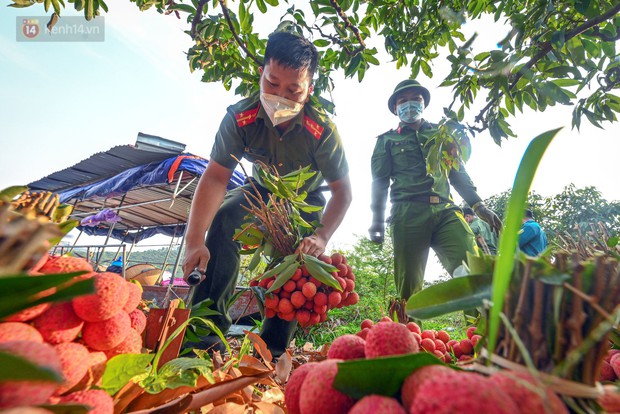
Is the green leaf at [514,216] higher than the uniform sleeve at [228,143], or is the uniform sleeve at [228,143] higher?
the uniform sleeve at [228,143]

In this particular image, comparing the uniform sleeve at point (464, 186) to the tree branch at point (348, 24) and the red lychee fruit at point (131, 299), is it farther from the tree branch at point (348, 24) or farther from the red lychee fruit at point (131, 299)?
the red lychee fruit at point (131, 299)

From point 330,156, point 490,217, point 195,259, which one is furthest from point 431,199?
point 195,259

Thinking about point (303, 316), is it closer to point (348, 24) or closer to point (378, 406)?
point (378, 406)

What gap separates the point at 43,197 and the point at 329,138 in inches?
67.1

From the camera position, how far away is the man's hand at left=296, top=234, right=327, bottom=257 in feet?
4.87

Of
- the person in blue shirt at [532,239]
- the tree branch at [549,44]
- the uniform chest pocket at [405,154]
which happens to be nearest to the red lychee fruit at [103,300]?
the tree branch at [549,44]

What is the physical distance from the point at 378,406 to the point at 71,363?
37cm

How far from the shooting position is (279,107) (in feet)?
6.37

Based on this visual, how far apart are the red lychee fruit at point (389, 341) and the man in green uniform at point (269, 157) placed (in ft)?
4.16

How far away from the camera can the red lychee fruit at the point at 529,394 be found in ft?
0.93

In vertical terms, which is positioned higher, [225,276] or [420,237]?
[420,237]

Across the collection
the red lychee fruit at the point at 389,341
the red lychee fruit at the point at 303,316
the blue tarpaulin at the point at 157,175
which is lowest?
the red lychee fruit at the point at 303,316

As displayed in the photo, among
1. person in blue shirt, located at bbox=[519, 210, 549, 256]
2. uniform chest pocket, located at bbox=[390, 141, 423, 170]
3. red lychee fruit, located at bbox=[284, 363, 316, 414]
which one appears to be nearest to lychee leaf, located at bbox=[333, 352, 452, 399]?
red lychee fruit, located at bbox=[284, 363, 316, 414]

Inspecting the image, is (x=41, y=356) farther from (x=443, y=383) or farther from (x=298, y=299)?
(x=298, y=299)
